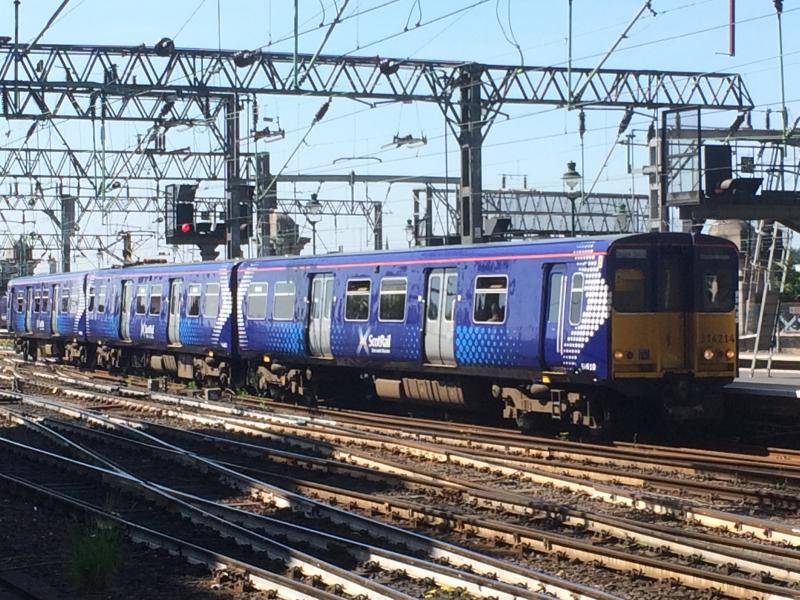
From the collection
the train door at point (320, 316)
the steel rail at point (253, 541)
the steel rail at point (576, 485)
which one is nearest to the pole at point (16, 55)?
the train door at point (320, 316)

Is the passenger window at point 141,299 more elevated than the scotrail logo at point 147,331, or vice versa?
the passenger window at point 141,299

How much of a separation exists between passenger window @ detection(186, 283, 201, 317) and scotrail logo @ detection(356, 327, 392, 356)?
708 cm

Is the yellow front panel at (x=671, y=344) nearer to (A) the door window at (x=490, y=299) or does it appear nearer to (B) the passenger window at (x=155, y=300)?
(A) the door window at (x=490, y=299)

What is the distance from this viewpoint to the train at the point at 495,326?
1664cm

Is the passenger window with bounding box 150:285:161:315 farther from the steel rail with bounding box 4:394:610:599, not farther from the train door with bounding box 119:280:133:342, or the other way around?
the steel rail with bounding box 4:394:610:599

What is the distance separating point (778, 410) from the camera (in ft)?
55.9

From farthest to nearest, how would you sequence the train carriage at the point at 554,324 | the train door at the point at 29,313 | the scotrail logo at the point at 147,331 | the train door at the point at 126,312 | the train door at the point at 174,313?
the train door at the point at 29,313
the train door at the point at 126,312
the scotrail logo at the point at 147,331
the train door at the point at 174,313
the train carriage at the point at 554,324

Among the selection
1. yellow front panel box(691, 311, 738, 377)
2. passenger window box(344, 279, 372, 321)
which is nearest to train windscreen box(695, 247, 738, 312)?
yellow front panel box(691, 311, 738, 377)

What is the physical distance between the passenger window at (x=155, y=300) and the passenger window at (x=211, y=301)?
2.93 meters

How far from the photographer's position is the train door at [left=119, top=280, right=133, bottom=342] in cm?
3142

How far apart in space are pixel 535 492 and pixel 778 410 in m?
5.44

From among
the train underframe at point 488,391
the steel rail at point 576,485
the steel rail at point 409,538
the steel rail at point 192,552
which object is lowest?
the steel rail at point 192,552

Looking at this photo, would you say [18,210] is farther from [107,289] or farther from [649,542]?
[649,542]

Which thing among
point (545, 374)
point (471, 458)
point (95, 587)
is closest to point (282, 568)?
point (95, 587)
